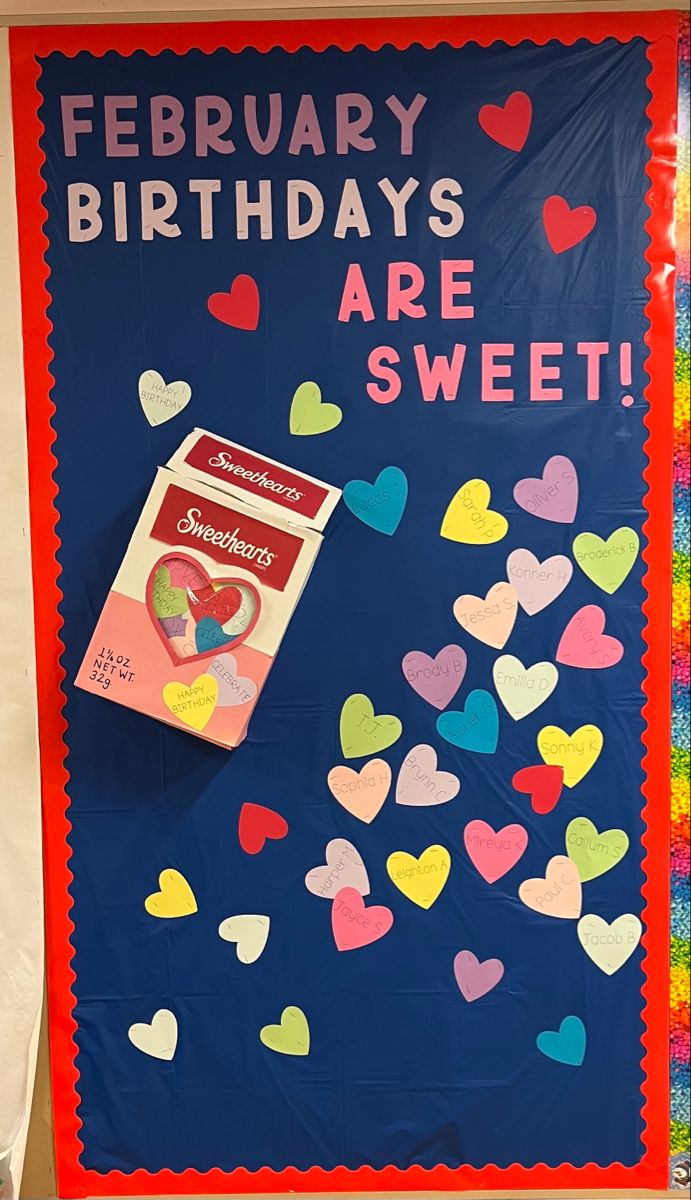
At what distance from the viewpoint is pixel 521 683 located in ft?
5.90

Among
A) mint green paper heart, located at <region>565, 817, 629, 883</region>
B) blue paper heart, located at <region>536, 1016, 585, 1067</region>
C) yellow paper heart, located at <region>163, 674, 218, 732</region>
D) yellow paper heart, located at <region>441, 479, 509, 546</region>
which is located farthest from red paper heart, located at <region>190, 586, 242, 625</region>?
blue paper heart, located at <region>536, 1016, 585, 1067</region>

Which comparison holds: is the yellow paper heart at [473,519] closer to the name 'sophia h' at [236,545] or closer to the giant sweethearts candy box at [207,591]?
the giant sweethearts candy box at [207,591]

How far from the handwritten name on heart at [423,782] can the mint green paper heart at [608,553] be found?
45 centimetres

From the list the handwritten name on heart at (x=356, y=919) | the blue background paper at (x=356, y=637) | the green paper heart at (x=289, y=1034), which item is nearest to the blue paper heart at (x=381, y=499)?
the blue background paper at (x=356, y=637)

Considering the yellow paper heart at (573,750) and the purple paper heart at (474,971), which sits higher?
the yellow paper heart at (573,750)

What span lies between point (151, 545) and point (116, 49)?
881mm

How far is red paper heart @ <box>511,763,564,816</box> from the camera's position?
1807 mm

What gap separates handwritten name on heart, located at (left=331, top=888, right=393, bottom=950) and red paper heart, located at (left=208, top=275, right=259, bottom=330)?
1.06 meters

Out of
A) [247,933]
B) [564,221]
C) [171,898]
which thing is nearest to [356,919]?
[247,933]

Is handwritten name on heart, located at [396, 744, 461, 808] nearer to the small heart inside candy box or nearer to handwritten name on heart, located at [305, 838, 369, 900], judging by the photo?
handwritten name on heart, located at [305, 838, 369, 900]

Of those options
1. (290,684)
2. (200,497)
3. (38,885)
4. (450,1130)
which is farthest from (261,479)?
(450,1130)

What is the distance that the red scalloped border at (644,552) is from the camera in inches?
68.0

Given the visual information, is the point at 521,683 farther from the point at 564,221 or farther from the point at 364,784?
the point at 564,221

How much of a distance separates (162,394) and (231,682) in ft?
1.76
